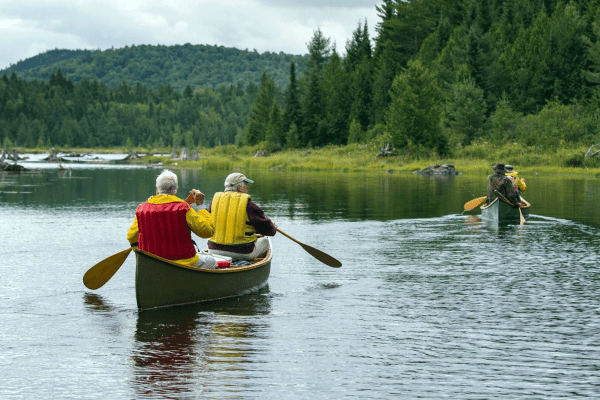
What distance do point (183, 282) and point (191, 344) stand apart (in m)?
1.89

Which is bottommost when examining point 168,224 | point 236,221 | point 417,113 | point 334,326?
point 334,326

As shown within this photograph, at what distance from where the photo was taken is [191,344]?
9.05 metres

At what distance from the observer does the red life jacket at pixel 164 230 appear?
10.3 meters


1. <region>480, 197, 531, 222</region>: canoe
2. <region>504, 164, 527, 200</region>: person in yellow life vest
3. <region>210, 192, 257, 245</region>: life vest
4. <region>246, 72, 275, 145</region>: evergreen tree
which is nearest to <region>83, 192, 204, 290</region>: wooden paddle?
<region>210, 192, 257, 245</region>: life vest

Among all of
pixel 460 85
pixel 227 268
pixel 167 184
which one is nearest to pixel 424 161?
pixel 460 85

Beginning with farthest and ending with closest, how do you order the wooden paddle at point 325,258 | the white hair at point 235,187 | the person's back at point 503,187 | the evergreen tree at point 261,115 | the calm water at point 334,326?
the evergreen tree at point 261,115, the person's back at point 503,187, the wooden paddle at point 325,258, the white hair at point 235,187, the calm water at point 334,326

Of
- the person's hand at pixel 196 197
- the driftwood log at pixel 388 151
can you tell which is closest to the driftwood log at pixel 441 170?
the driftwood log at pixel 388 151

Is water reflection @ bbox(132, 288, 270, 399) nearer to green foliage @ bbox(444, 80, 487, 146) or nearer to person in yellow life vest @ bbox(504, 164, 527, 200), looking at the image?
person in yellow life vest @ bbox(504, 164, 527, 200)

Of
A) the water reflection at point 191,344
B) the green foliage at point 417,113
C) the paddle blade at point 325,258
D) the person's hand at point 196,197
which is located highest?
the green foliage at point 417,113

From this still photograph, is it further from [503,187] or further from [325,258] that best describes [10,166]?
[325,258]

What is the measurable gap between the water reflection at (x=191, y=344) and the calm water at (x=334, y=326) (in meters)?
0.03

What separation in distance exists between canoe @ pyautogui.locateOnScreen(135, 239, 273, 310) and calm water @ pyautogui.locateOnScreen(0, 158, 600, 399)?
23 centimetres

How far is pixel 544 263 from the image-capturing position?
613 inches

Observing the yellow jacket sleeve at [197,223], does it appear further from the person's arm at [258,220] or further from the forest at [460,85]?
the forest at [460,85]
